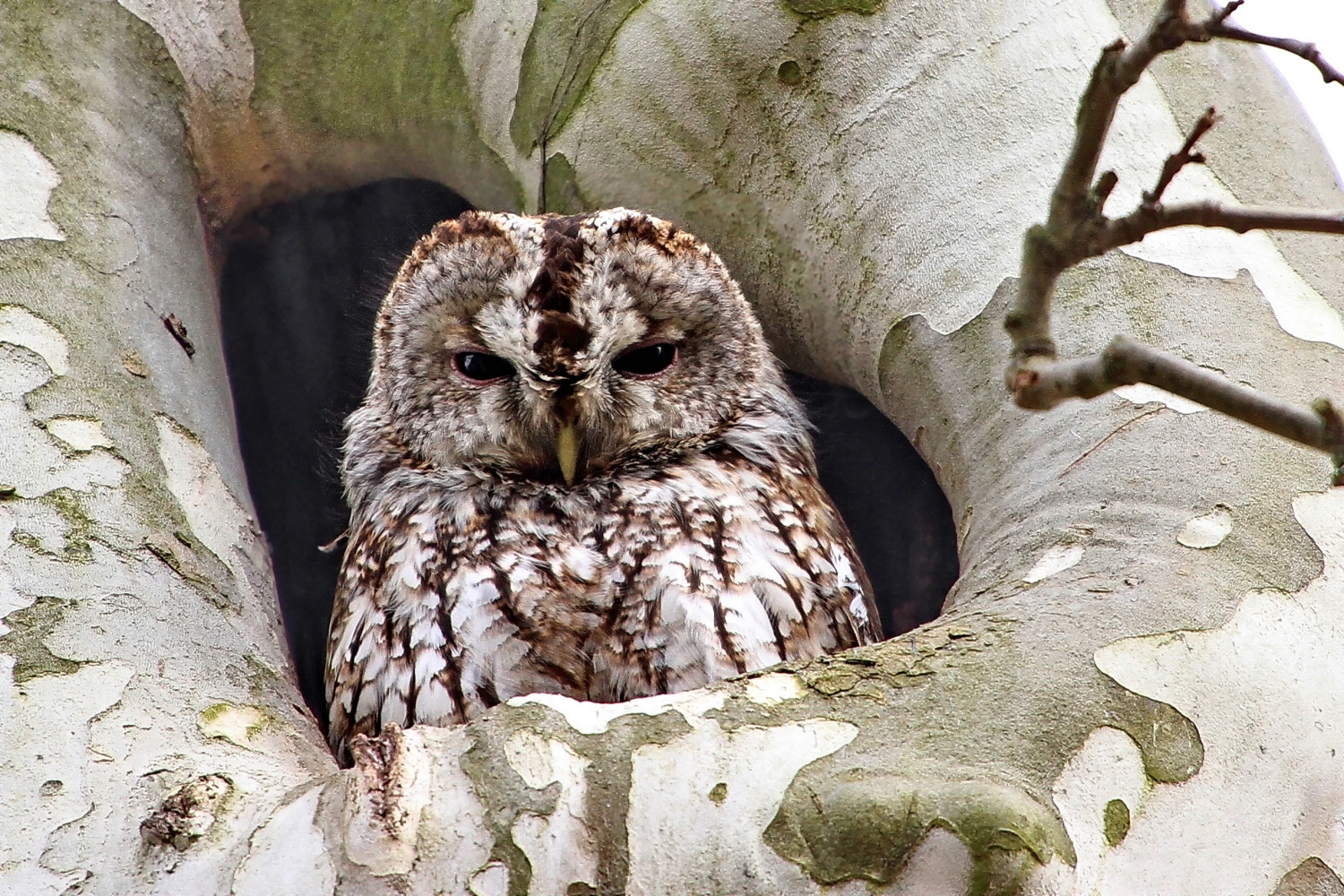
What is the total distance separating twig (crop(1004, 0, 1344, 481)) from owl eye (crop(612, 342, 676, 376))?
3.63 ft

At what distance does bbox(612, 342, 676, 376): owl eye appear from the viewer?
7.54 feet

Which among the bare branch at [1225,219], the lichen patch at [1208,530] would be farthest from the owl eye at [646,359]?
the bare branch at [1225,219]

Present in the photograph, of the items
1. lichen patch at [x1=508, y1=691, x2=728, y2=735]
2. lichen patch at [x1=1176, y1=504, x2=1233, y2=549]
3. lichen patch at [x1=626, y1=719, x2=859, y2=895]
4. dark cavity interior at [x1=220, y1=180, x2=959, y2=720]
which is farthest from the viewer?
dark cavity interior at [x1=220, y1=180, x2=959, y2=720]

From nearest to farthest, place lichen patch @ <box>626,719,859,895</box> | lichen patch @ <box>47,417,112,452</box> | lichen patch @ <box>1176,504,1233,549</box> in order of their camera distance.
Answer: lichen patch @ <box>626,719,859,895</box>, lichen patch @ <box>1176,504,1233,549</box>, lichen patch @ <box>47,417,112,452</box>

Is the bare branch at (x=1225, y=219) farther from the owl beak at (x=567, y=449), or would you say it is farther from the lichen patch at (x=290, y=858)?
the owl beak at (x=567, y=449)

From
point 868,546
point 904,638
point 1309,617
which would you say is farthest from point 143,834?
point 868,546

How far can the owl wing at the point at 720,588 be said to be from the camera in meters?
2.04

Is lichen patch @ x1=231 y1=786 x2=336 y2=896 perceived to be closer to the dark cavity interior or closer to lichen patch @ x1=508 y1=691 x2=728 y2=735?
lichen patch @ x1=508 y1=691 x2=728 y2=735

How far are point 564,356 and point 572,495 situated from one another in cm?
25

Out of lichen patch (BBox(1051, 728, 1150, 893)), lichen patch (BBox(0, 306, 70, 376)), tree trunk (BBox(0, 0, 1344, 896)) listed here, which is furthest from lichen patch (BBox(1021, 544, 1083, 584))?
lichen patch (BBox(0, 306, 70, 376))

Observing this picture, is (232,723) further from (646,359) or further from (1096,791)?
(1096,791)

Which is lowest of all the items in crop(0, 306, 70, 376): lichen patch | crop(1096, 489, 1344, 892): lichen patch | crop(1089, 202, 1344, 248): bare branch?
crop(1096, 489, 1344, 892): lichen patch

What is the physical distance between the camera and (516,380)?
226 centimetres

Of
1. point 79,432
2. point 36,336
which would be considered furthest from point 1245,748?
point 36,336
